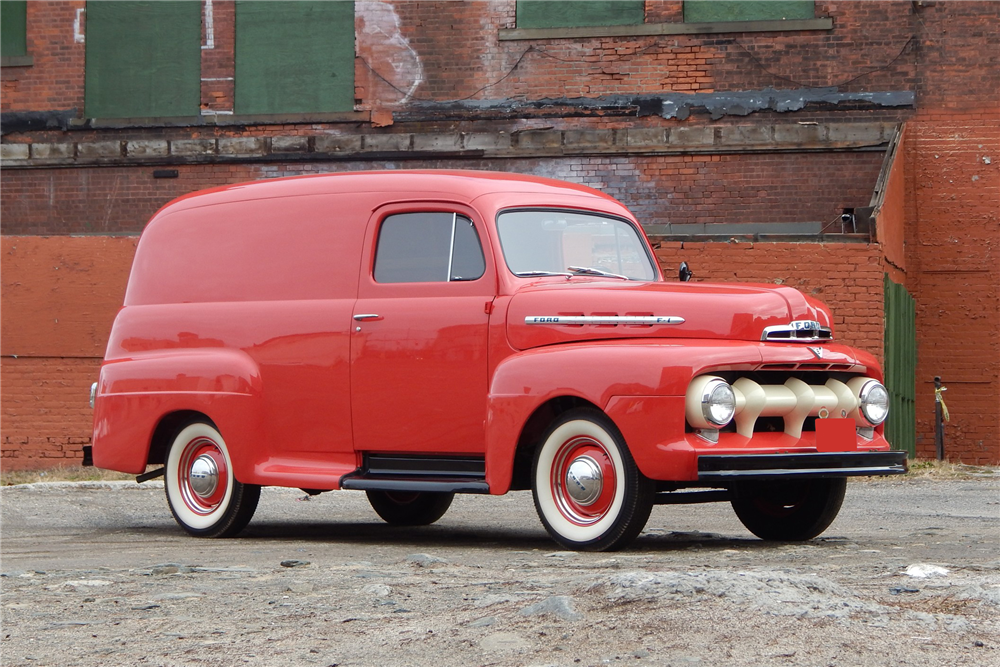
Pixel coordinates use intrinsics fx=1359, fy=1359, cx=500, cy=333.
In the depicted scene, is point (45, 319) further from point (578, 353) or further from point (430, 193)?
point (578, 353)

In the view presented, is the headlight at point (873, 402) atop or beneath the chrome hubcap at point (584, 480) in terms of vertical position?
atop

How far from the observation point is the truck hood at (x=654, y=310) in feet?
22.6

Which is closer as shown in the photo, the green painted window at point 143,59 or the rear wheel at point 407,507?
the rear wheel at point 407,507

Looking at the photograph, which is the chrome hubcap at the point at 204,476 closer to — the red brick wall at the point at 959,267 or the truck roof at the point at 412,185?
the truck roof at the point at 412,185

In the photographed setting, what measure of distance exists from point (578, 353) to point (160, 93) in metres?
13.2

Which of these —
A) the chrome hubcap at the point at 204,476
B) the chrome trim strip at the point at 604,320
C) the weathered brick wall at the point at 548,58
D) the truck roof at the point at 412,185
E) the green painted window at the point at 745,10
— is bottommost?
the chrome hubcap at the point at 204,476

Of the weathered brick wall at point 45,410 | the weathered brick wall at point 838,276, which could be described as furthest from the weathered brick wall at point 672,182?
the weathered brick wall at point 45,410

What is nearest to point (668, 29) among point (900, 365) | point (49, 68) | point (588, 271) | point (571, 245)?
point (900, 365)

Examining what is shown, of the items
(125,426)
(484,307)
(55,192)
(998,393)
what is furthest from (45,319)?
(998,393)

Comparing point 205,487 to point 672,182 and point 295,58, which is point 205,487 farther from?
point 295,58

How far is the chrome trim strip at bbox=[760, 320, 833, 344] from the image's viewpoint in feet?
22.8

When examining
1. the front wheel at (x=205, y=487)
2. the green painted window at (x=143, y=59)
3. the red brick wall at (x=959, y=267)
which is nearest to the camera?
the front wheel at (x=205, y=487)

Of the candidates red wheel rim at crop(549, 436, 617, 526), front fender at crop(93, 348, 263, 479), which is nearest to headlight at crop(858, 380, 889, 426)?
red wheel rim at crop(549, 436, 617, 526)

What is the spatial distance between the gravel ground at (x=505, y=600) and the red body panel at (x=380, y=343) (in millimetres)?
635
